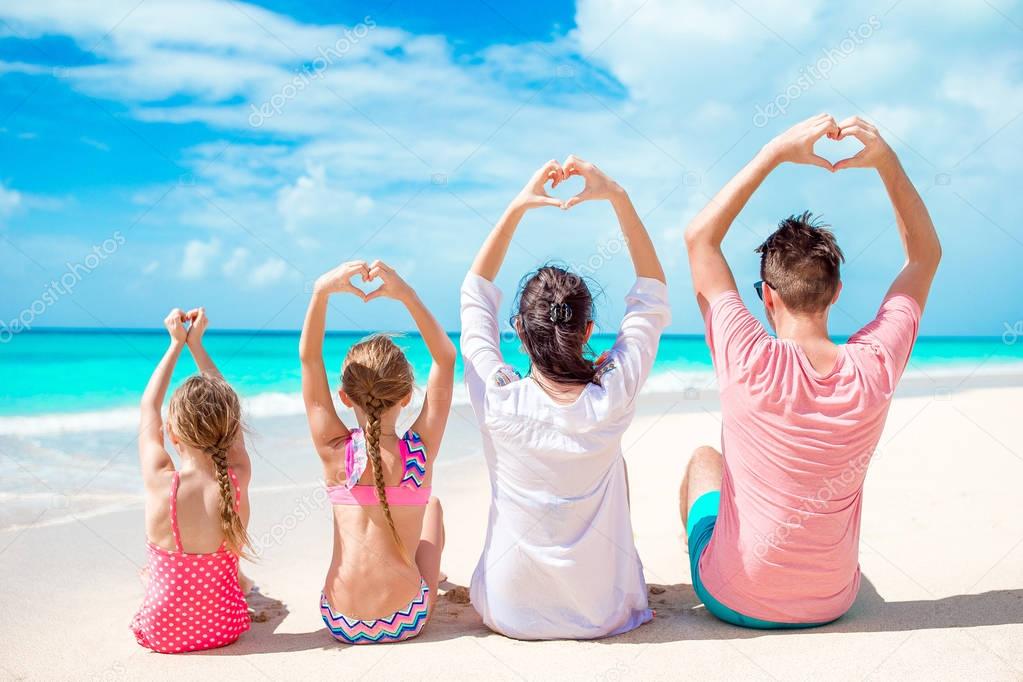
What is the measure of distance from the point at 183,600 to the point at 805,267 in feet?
9.23

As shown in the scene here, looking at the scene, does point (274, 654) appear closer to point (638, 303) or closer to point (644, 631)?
point (644, 631)

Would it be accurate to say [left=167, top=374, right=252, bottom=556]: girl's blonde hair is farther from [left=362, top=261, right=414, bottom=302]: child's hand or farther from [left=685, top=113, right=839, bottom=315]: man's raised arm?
[left=685, top=113, right=839, bottom=315]: man's raised arm

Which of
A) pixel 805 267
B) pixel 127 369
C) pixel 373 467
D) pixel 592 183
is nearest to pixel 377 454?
pixel 373 467

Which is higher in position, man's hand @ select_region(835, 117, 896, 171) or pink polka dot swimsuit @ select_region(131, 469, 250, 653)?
man's hand @ select_region(835, 117, 896, 171)

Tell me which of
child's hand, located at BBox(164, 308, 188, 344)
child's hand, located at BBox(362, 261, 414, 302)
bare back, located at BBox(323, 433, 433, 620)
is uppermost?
child's hand, located at BBox(362, 261, 414, 302)

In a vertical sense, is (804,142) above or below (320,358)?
above

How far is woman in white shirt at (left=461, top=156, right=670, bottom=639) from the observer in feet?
10.3

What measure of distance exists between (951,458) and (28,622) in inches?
270

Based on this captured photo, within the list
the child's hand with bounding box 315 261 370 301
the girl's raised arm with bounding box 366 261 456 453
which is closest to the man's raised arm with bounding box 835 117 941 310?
the girl's raised arm with bounding box 366 261 456 453

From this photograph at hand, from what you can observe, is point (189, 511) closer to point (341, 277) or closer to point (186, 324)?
point (186, 324)

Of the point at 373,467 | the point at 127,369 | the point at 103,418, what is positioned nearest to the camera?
the point at 373,467

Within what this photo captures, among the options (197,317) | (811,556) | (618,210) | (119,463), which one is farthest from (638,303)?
(119,463)

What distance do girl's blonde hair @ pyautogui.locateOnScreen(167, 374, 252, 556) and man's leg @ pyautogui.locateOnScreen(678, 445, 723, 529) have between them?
2.07 m

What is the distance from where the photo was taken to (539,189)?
3.59m
